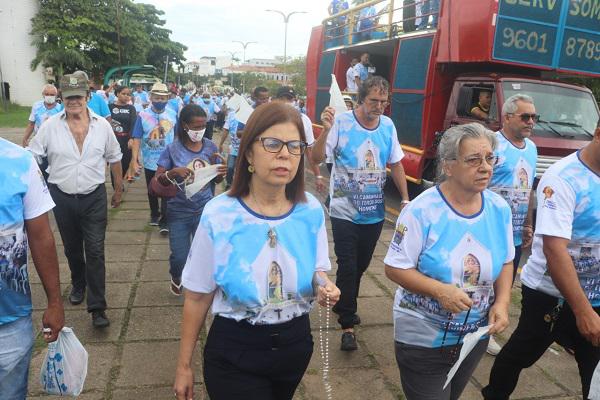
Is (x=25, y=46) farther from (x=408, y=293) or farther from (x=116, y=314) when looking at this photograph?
(x=408, y=293)

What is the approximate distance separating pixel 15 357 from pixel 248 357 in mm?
945

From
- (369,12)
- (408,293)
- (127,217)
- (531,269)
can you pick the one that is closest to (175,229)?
(408,293)

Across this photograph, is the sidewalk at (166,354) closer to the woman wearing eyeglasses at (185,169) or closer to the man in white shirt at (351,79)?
the woman wearing eyeglasses at (185,169)

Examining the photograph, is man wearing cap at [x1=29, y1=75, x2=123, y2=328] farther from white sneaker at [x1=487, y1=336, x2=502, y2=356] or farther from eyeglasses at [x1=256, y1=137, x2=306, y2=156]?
white sneaker at [x1=487, y1=336, x2=502, y2=356]

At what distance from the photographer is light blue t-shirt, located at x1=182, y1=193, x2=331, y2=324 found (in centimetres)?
180

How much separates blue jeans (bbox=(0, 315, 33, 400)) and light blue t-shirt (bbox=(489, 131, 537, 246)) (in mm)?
2898

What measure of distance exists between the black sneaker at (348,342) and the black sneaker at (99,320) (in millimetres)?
1775

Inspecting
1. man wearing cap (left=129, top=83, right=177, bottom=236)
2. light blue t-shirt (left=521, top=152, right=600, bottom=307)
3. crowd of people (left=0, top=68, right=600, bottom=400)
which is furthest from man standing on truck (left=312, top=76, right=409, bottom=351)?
Answer: man wearing cap (left=129, top=83, right=177, bottom=236)

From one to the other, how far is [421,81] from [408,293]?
Answer: 6.04 metres

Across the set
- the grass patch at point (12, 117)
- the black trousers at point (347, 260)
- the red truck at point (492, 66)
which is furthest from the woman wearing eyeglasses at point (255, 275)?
the grass patch at point (12, 117)

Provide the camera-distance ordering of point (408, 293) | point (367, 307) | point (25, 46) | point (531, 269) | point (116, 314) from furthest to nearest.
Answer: point (25, 46) < point (367, 307) < point (116, 314) < point (531, 269) < point (408, 293)

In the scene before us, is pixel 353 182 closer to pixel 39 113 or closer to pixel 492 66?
pixel 492 66

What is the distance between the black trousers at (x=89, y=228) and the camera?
3.73 m

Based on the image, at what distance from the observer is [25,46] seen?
31812mm
